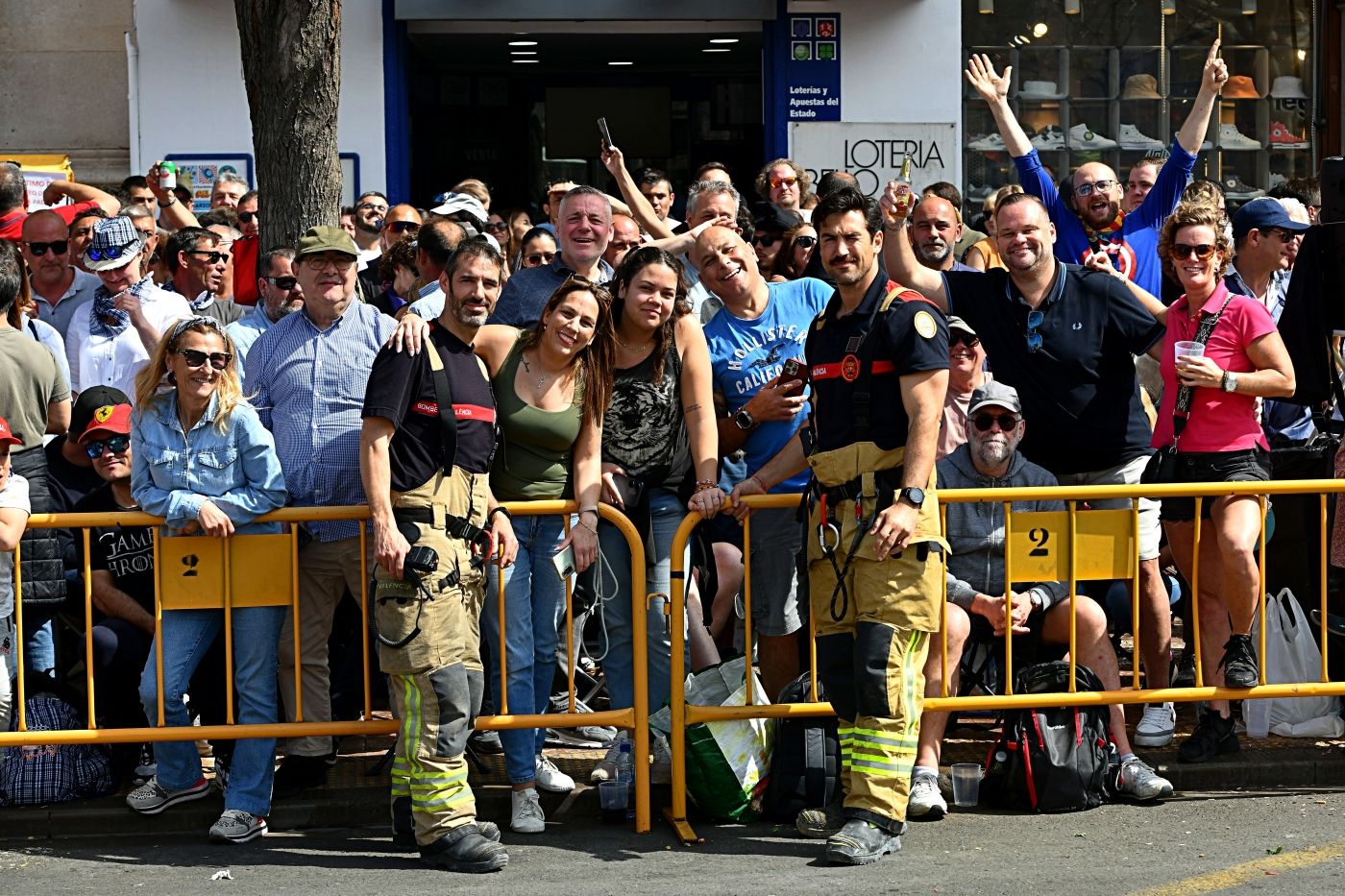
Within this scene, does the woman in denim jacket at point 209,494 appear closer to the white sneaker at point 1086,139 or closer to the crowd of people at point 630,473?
the crowd of people at point 630,473

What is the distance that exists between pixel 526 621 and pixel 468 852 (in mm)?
936

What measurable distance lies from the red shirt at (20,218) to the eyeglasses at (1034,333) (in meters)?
5.01

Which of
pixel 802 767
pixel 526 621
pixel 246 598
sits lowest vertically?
pixel 802 767

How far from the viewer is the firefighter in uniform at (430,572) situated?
5.91 metres

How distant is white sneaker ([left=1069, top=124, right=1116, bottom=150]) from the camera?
14.9 meters

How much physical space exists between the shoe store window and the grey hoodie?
8435 mm

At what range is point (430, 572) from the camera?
19.4 ft

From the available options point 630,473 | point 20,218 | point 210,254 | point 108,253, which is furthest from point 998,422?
point 20,218

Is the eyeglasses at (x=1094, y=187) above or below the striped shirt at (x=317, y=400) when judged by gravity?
above

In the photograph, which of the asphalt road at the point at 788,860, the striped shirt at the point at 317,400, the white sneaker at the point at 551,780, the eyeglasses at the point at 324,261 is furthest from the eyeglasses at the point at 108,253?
the white sneaker at the point at 551,780

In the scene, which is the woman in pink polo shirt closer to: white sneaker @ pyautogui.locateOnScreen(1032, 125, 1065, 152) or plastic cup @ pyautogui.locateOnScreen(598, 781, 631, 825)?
plastic cup @ pyautogui.locateOnScreen(598, 781, 631, 825)

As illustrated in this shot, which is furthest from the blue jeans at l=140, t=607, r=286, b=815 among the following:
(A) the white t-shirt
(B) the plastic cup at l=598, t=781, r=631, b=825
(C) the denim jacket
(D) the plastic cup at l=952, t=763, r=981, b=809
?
(D) the plastic cup at l=952, t=763, r=981, b=809

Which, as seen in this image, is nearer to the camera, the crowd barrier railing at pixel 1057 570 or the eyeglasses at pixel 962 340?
the crowd barrier railing at pixel 1057 570

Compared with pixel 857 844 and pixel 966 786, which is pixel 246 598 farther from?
pixel 966 786
